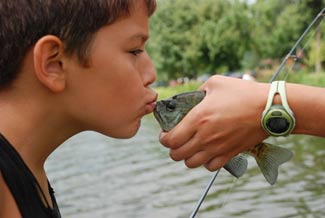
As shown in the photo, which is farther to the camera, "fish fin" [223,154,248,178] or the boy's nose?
"fish fin" [223,154,248,178]

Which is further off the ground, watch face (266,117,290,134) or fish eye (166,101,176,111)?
Answer: fish eye (166,101,176,111)

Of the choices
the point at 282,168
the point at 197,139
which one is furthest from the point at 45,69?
the point at 282,168

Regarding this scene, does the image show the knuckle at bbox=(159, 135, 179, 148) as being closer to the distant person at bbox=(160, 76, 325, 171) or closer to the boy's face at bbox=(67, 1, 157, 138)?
the distant person at bbox=(160, 76, 325, 171)

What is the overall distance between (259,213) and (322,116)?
12.7ft

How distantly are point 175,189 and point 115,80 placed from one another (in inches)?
224

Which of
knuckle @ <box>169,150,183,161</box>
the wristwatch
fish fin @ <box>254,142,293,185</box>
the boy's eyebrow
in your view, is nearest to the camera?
the boy's eyebrow

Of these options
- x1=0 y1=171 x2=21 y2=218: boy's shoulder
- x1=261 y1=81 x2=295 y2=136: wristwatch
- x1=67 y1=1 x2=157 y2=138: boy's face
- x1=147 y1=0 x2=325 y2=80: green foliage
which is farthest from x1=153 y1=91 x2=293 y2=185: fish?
x1=147 y1=0 x2=325 y2=80: green foliage

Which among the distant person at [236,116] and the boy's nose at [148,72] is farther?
the distant person at [236,116]

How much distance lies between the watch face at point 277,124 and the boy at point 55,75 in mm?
522

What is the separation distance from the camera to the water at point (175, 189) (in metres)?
6.41

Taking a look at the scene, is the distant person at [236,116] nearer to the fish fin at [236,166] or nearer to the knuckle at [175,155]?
the knuckle at [175,155]

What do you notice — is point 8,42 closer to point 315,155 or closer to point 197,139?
point 197,139

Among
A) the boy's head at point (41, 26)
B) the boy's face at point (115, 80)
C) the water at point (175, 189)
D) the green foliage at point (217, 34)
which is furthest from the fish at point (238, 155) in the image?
the green foliage at point (217, 34)

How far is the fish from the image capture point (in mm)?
2303
